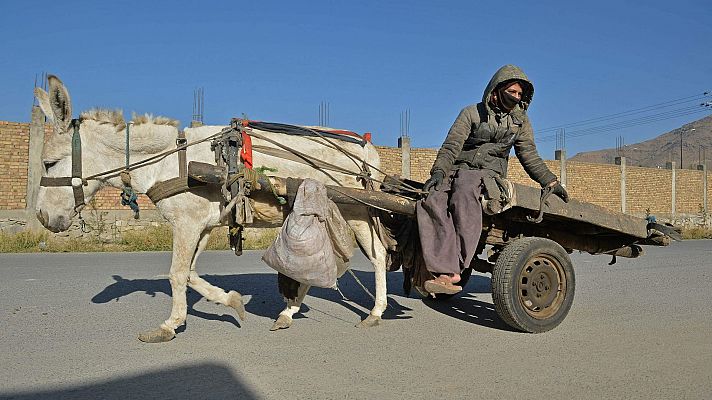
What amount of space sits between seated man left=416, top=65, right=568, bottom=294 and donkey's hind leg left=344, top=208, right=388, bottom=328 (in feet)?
2.48

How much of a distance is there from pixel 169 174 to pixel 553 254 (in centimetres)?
343

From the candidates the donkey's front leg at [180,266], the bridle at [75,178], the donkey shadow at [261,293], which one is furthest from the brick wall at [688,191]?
the bridle at [75,178]

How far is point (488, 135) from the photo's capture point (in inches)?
222

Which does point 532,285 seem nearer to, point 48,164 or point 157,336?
point 157,336

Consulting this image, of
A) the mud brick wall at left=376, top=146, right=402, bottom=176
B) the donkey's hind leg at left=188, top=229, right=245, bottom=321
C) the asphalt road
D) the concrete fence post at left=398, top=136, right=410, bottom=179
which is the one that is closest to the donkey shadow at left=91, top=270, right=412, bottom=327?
the asphalt road

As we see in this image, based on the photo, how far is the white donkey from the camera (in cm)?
486

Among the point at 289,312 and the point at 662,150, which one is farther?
the point at 662,150

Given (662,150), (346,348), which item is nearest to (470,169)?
(346,348)

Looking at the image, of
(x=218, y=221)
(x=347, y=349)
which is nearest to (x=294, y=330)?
(x=347, y=349)

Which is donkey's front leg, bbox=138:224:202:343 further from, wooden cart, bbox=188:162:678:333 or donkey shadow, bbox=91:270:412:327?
donkey shadow, bbox=91:270:412:327

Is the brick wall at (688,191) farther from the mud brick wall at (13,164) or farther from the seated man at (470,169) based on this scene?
the mud brick wall at (13,164)

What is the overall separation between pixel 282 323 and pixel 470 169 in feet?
7.24

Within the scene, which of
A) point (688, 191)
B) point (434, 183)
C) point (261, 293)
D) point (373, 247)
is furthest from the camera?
point (688, 191)

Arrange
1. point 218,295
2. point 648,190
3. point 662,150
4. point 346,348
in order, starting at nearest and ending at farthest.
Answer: point 346,348, point 218,295, point 648,190, point 662,150
